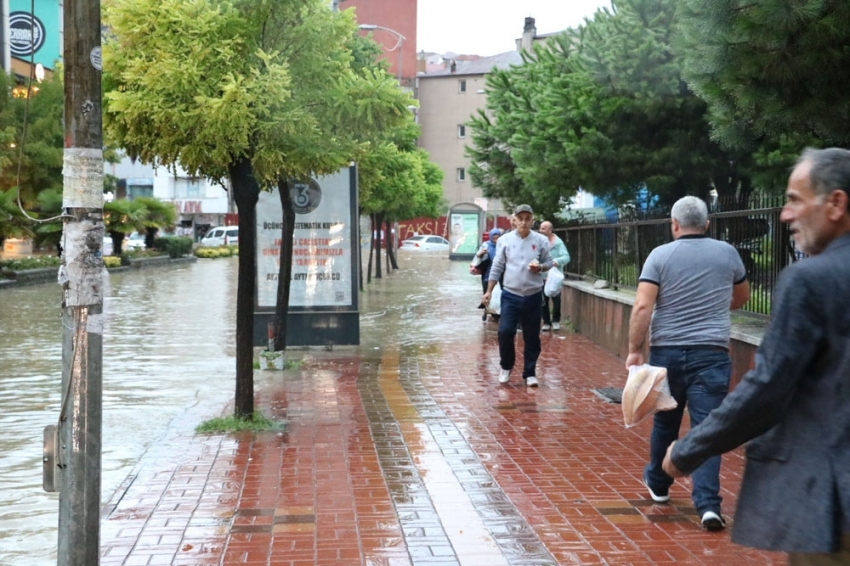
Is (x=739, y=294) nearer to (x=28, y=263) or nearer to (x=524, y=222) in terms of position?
(x=524, y=222)

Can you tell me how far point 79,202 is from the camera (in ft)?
16.1

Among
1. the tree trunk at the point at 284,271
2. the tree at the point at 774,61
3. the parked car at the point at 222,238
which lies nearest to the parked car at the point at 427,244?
the parked car at the point at 222,238

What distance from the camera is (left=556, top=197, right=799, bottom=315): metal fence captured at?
30.5ft

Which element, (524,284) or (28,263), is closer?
(524,284)

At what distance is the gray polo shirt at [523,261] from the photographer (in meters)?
10.6

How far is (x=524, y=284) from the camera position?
10625 mm

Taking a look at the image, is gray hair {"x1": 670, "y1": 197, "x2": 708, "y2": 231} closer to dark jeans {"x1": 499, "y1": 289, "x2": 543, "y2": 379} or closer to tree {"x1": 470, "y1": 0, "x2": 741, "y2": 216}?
dark jeans {"x1": 499, "y1": 289, "x2": 543, "y2": 379}

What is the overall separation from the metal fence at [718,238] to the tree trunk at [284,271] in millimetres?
4211

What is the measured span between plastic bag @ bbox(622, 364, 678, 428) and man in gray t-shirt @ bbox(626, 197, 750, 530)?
2.33 feet

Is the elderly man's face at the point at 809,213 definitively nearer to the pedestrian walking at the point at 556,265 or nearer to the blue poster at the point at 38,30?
the pedestrian walking at the point at 556,265

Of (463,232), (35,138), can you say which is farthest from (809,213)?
(463,232)

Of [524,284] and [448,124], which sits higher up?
[448,124]

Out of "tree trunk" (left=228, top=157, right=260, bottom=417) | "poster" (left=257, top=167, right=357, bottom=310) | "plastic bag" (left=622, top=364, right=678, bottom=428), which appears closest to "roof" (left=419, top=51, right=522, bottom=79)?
"poster" (left=257, top=167, right=357, bottom=310)

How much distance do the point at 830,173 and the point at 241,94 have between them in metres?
5.55
